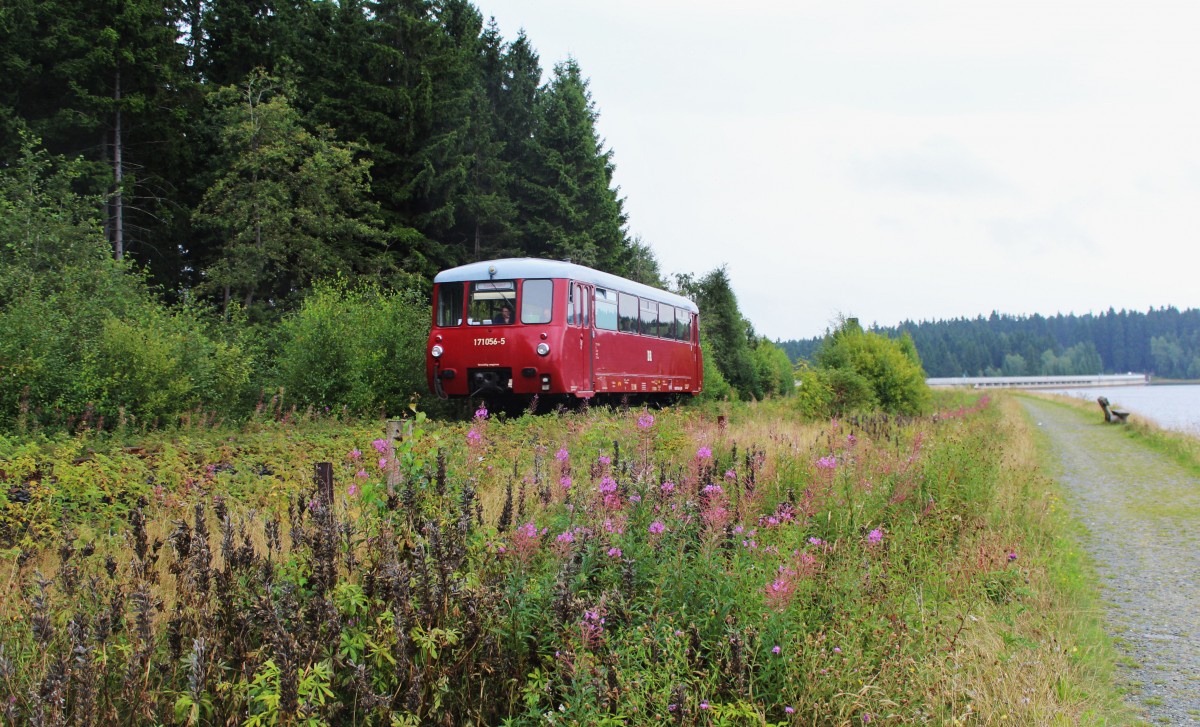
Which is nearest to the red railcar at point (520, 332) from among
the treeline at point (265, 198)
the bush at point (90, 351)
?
the treeline at point (265, 198)

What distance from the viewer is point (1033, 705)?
383 cm

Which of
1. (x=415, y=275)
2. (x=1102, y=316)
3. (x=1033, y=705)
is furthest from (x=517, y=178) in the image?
(x=1102, y=316)

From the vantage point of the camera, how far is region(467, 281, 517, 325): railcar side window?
16.2 meters

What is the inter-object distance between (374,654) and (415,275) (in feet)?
88.3

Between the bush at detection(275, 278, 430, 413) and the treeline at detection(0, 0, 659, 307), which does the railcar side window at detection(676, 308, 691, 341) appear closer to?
the bush at detection(275, 278, 430, 413)

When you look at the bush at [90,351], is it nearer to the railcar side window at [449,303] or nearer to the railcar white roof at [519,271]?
the railcar side window at [449,303]

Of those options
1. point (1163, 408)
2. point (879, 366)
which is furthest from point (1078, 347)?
point (879, 366)

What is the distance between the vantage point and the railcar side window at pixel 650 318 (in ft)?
67.8

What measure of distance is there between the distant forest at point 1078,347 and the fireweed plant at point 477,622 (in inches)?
5325

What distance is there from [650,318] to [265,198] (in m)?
12.6

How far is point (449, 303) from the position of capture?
663 inches

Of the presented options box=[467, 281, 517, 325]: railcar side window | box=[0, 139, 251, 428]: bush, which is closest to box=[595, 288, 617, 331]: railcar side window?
box=[467, 281, 517, 325]: railcar side window

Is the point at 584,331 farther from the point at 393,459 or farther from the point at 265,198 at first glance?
the point at 265,198

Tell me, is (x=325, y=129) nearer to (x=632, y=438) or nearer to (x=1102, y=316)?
(x=632, y=438)
